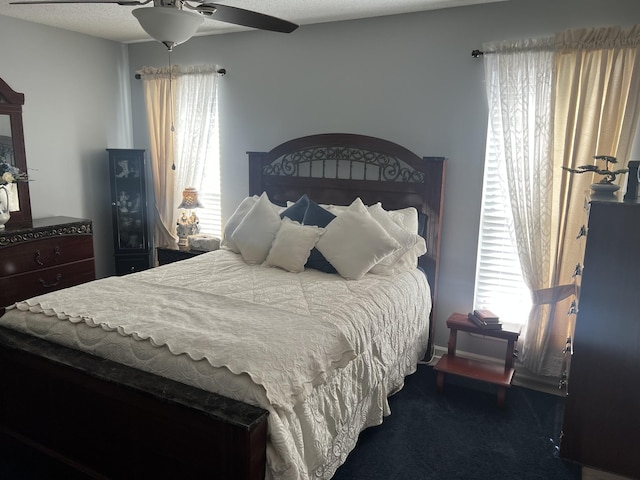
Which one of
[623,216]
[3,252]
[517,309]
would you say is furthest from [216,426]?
[3,252]

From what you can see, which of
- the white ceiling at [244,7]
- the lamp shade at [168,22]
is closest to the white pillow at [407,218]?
the white ceiling at [244,7]

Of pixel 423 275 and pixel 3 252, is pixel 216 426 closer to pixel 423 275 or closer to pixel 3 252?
pixel 423 275

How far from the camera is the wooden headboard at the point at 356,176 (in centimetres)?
358

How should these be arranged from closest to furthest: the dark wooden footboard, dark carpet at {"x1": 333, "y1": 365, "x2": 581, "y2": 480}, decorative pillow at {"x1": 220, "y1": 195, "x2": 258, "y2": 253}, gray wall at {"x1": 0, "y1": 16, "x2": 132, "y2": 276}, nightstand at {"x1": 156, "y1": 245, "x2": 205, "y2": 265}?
1. the dark wooden footboard
2. dark carpet at {"x1": 333, "y1": 365, "x2": 581, "y2": 480}
3. decorative pillow at {"x1": 220, "y1": 195, "x2": 258, "y2": 253}
4. gray wall at {"x1": 0, "y1": 16, "x2": 132, "y2": 276}
5. nightstand at {"x1": 156, "y1": 245, "x2": 205, "y2": 265}

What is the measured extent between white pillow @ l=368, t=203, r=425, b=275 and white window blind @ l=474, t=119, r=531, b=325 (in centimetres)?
52

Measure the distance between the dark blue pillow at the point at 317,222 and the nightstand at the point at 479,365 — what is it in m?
0.96

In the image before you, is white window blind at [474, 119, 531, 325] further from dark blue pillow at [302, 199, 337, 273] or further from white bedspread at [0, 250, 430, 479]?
dark blue pillow at [302, 199, 337, 273]

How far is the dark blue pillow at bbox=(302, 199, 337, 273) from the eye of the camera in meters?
3.22

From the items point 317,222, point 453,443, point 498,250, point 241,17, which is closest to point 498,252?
point 498,250

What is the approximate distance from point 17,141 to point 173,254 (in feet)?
5.25

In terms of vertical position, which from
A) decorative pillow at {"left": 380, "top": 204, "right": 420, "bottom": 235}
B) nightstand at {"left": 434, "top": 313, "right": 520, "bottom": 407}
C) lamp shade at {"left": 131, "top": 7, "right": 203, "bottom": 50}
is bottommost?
nightstand at {"left": 434, "top": 313, "right": 520, "bottom": 407}

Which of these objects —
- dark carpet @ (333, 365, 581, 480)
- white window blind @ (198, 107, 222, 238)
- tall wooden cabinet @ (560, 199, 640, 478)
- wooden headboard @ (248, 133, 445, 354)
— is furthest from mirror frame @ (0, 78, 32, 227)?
tall wooden cabinet @ (560, 199, 640, 478)

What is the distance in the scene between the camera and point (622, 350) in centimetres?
232

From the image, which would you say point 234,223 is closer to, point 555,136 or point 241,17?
point 241,17
